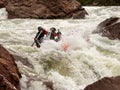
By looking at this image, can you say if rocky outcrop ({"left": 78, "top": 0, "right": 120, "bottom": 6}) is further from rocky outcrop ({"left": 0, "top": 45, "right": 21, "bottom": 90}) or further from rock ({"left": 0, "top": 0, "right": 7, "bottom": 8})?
rocky outcrop ({"left": 0, "top": 45, "right": 21, "bottom": 90})

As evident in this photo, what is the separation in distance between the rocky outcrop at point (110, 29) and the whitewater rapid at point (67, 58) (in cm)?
26

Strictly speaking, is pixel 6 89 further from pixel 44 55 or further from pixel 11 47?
pixel 11 47

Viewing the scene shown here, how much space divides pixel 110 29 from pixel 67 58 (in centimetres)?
453

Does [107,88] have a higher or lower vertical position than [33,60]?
higher

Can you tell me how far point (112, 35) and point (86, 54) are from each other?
132 inches

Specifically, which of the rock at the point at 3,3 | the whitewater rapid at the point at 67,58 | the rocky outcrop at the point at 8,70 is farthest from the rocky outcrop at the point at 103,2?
A: the rocky outcrop at the point at 8,70

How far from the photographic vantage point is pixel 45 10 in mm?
23609

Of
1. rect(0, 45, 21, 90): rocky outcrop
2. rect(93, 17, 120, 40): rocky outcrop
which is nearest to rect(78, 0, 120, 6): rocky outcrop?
rect(93, 17, 120, 40): rocky outcrop

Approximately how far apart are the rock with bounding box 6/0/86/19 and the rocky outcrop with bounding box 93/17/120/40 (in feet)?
19.8

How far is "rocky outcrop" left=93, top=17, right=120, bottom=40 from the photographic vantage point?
16031 millimetres

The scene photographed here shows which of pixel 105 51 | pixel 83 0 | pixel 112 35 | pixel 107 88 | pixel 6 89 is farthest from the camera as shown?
pixel 83 0

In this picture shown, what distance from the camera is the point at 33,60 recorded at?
11.7 meters

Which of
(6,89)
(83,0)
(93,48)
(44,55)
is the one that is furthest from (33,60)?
(83,0)

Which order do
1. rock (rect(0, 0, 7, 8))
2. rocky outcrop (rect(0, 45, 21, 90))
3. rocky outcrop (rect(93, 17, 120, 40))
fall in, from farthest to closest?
rock (rect(0, 0, 7, 8))
rocky outcrop (rect(93, 17, 120, 40))
rocky outcrop (rect(0, 45, 21, 90))
